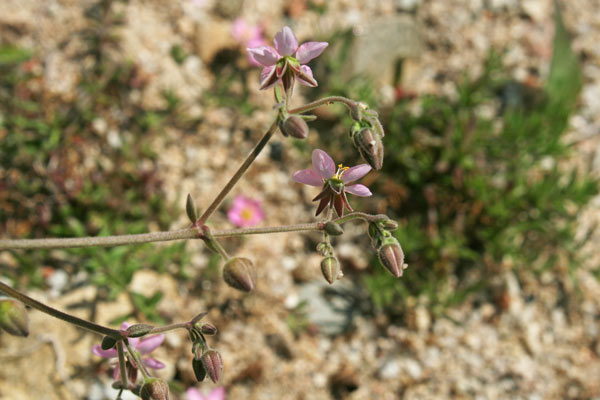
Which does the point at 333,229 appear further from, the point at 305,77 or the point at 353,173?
the point at 305,77

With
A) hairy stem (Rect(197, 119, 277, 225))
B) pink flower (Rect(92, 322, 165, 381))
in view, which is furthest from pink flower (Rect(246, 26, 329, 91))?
pink flower (Rect(92, 322, 165, 381))

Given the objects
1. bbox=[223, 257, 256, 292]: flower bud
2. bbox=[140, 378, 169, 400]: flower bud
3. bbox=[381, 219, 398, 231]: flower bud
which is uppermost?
bbox=[381, 219, 398, 231]: flower bud

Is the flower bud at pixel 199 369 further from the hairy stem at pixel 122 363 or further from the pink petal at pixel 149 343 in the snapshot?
the pink petal at pixel 149 343

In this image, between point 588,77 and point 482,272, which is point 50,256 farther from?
point 588,77

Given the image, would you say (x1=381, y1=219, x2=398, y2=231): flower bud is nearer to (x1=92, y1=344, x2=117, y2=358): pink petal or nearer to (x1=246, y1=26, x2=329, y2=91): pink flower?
(x1=246, y1=26, x2=329, y2=91): pink flower

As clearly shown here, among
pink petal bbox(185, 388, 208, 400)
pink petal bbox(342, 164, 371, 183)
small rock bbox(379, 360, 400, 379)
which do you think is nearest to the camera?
pink petal bbox(342, 164, 371, 183)

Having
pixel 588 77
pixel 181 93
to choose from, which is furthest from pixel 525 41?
pixel 181 93
